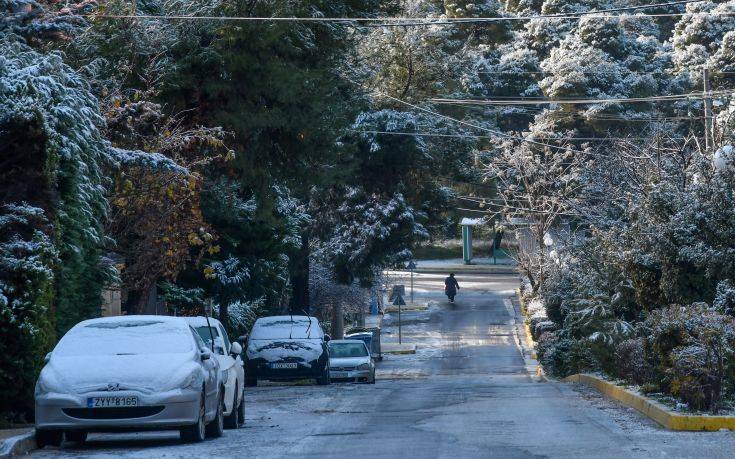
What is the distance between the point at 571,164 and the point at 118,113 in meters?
33.1

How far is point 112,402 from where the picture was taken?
40.2 feet

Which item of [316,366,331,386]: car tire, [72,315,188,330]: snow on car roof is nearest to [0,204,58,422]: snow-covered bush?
[72,315,188,330]: snow on car roof

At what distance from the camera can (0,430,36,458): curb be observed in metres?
11.5

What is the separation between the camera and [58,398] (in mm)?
12234

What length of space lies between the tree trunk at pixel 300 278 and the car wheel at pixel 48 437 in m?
28.3

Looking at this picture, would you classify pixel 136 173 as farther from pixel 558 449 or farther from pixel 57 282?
pixel 558 449

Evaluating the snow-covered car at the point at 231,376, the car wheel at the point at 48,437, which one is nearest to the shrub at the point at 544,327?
the snow-covered car at the point at 231,376

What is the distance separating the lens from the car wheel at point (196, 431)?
1296cm

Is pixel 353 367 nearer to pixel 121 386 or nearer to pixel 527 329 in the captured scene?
pixel 121 386

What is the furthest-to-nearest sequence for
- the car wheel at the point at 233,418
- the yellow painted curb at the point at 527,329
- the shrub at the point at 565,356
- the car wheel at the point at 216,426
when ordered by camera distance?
the yellow painted curb at the point at 527,329
the shrub at the point at 565,356
the car wheel at the point at 233,418
the car wheel at the point at 216,426

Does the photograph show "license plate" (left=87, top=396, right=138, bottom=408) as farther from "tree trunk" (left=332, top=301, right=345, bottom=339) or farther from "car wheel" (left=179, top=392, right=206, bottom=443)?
"tree trunk" (left=332, top=301, right=345, bottom=339)

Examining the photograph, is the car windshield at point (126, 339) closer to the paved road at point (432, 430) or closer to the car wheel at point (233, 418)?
the paved road at point (432, 430)

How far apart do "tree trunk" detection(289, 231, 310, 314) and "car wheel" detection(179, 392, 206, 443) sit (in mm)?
27898

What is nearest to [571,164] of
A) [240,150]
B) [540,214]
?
[540,214]
